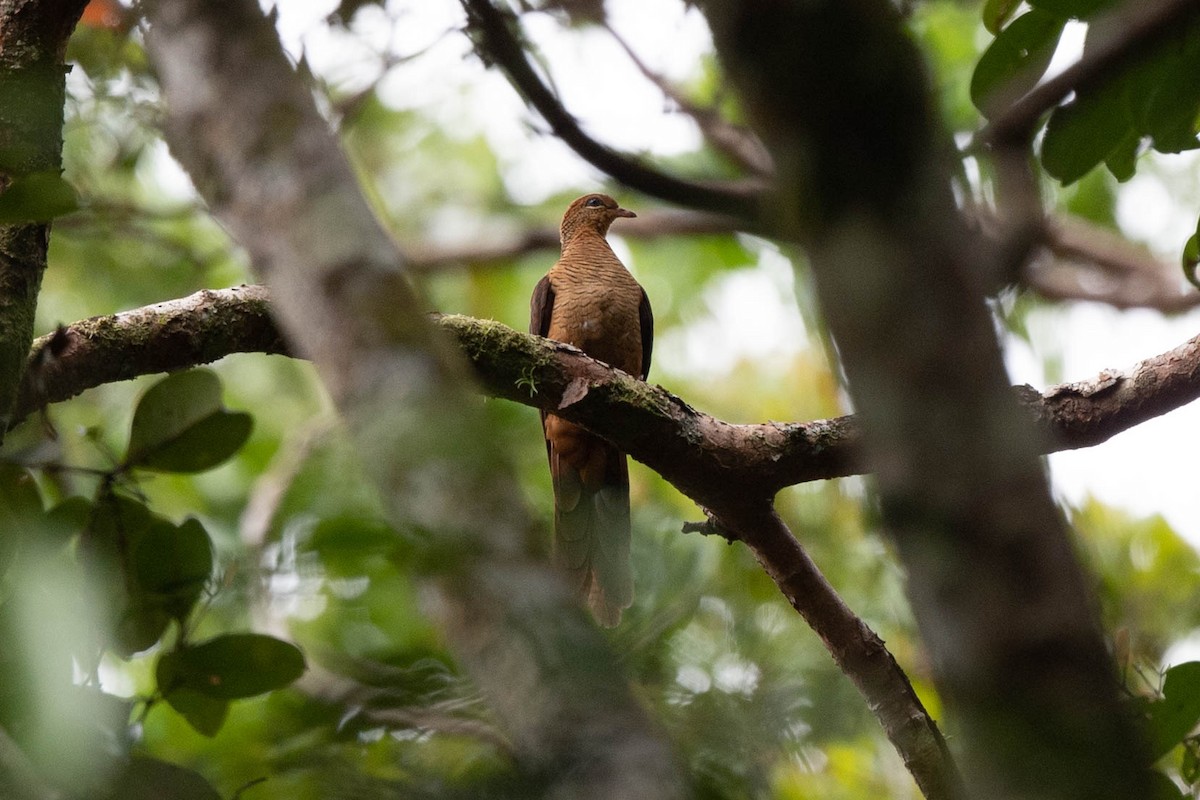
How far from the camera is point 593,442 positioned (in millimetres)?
4730

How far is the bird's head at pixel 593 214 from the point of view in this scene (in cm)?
599

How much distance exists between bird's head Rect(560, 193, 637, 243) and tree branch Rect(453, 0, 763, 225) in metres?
4.23

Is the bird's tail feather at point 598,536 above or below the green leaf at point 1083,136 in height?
above

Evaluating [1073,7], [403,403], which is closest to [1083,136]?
[1073,7]

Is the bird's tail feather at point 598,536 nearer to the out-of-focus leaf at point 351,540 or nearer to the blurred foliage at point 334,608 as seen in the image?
the blurred foliage at point 334,608

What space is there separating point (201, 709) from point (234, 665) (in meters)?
0.21

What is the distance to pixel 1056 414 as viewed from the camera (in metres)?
3.03

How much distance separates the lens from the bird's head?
599cm

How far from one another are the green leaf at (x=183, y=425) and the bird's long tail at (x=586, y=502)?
2.07 metres

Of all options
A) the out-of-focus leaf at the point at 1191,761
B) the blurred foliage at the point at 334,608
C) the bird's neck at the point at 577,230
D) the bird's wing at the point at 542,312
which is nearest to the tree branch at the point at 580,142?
the blurred foliage at the point at 334,608

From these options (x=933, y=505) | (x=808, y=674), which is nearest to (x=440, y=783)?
(x=933, y=505)

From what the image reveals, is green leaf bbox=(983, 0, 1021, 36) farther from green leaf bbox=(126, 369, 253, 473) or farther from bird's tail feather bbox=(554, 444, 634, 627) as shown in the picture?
bird's tail feather bbox=(554, 444, 634, 627)

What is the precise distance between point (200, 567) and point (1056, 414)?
2.27 m

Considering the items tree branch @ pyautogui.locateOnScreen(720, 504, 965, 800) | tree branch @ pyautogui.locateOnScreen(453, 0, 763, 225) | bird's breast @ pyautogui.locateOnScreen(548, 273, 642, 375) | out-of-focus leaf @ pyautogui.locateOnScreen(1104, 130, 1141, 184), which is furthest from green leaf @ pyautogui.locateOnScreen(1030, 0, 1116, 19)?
bird's breast @ pyautogui.locateOnScreen(548, 273, 642, 375)
